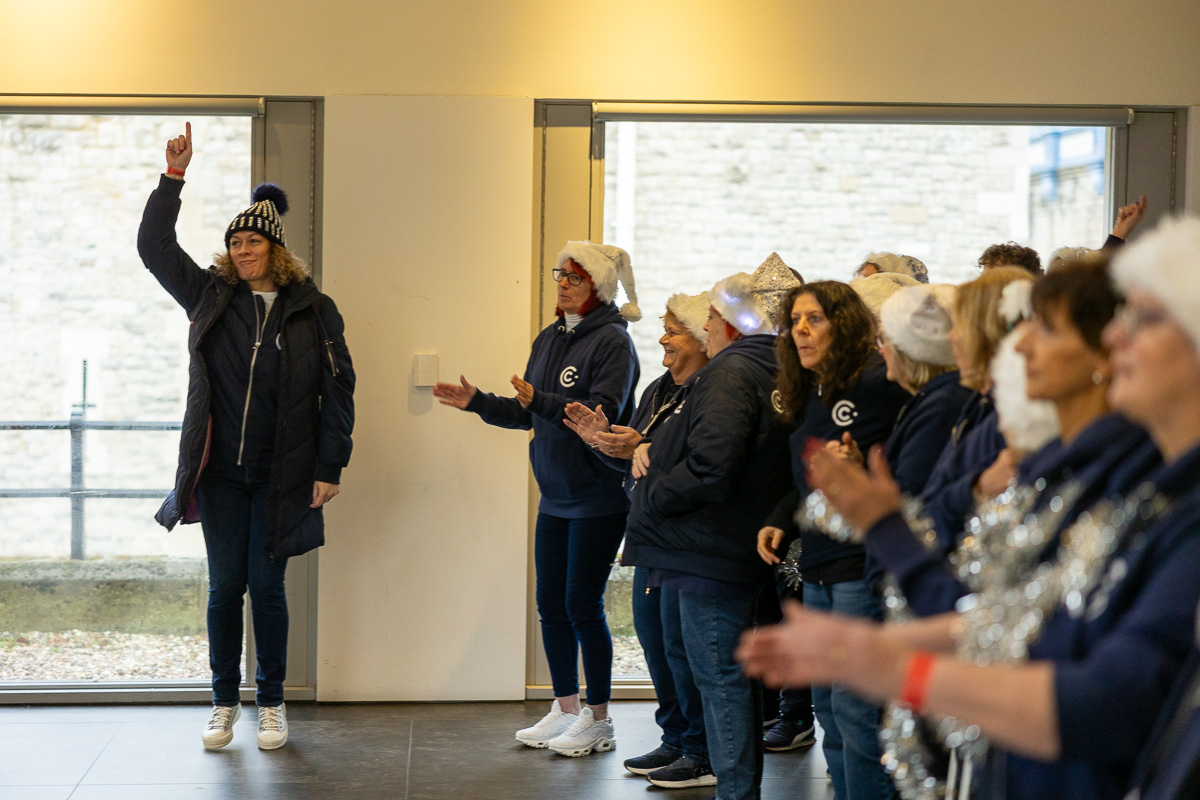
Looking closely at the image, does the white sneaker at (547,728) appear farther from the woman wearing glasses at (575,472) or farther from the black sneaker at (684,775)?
the black sneaker at (684,775)

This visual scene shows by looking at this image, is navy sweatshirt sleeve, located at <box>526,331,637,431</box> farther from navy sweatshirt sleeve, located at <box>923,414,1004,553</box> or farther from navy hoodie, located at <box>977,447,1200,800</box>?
navy hoodie, located at <box>977,447,1200,800</box>

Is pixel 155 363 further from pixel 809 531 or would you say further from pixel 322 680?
pixel 809 531

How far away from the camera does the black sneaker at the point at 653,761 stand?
3.45 metres

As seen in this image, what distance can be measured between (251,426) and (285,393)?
15 centimetres

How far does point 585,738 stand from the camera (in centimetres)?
361

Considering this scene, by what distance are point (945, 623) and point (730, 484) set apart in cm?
141

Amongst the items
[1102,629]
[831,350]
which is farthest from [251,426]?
[1102,629]

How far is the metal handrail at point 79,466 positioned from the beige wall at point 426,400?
737 mm

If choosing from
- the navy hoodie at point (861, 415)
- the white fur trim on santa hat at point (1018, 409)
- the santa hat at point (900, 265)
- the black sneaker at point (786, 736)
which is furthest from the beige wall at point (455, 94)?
the white fur trim on santa hat at point (1018, 409)

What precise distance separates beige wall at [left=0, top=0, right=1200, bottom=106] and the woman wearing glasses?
85cm

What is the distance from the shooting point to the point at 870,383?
2.62m

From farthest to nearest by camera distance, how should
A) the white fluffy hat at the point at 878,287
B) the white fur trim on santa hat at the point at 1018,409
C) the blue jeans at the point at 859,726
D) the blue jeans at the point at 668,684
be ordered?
1. the blue jeans at the point at 668,684
2. the white fluffy hat at the point at 878,287
3. the blue jeans at the point at 859,726
4. the white fur trim on santa hat at the point at 1018,409

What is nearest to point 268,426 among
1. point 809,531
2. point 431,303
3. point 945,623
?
point 431,303

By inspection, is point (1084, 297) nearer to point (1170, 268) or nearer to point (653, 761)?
point (1170, 268)
